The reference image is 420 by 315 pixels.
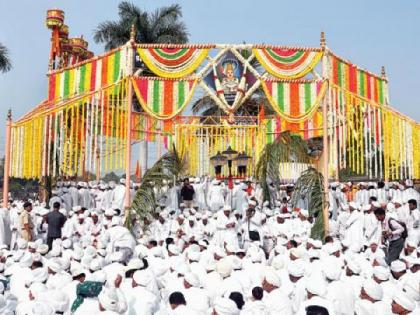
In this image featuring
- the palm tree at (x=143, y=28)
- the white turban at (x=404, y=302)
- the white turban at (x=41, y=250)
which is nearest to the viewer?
the white turban at (x=404, y=302)

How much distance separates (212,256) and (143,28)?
16293 mm

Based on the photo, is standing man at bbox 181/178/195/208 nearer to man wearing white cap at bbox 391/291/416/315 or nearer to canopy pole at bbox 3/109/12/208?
canopy pole at bbox 3/109/12/208

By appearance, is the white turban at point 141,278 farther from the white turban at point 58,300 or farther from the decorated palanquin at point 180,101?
the decorated palanquin at point 180,101

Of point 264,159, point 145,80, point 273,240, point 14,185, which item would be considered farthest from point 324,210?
point 14,185

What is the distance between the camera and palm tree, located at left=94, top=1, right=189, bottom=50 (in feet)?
74.3

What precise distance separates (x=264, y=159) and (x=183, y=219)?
96.3 inches

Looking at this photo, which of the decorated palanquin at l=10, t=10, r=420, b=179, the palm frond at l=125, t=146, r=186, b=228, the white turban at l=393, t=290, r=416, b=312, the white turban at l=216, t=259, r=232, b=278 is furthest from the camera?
the decorated palanquin at l=10, t=10, r=420, b=179

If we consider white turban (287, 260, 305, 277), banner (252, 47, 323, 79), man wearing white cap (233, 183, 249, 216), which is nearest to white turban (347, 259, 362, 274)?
white turban (287, 260, 305, 277)

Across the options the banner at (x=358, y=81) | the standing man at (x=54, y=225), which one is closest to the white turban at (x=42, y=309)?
the standing man at (x=54, y=225)

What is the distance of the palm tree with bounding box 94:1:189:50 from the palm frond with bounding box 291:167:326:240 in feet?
40.6

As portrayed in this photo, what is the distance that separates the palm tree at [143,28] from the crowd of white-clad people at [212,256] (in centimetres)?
938

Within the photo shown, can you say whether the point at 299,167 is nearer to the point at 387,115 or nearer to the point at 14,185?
the point at 387,115

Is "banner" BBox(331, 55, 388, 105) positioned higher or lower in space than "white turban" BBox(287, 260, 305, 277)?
higher

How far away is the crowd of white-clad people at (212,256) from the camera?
17.3ft
